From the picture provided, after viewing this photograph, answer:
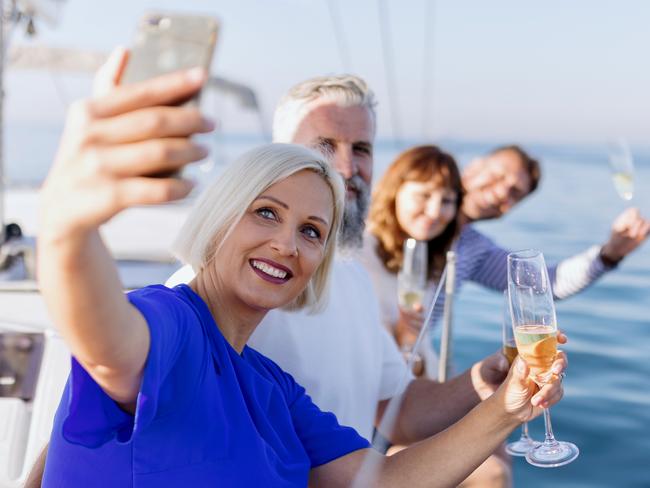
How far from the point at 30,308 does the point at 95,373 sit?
1.97 meters

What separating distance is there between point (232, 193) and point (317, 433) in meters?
0.46

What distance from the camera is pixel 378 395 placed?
2.09 meters

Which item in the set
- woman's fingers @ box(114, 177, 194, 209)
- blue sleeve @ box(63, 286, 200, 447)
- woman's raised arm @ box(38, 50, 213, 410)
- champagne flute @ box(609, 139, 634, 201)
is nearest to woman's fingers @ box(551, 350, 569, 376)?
blue sleeve @ box(63, 286, 200, 447)

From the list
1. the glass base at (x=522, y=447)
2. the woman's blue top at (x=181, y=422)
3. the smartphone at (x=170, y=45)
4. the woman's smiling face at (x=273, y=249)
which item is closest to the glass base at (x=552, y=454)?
the glass base at (x=522, y=447)

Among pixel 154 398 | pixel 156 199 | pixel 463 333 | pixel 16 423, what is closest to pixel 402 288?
pixel 16 423

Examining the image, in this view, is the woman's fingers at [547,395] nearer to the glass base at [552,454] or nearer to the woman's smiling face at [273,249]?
the glass base at [552,454]

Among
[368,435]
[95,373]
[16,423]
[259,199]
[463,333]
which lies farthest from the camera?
[463,333]

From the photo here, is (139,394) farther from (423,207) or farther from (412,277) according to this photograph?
(423,207)

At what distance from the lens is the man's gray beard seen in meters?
2.16

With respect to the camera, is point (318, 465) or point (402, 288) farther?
point (402, 288)

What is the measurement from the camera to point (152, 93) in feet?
2.19

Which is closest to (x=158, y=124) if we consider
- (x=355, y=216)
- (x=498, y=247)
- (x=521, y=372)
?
(x=521, y=372)

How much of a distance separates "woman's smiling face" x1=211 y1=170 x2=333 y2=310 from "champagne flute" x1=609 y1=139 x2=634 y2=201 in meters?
1.52

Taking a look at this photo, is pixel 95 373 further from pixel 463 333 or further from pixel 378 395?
Answer: pixel 463 333
